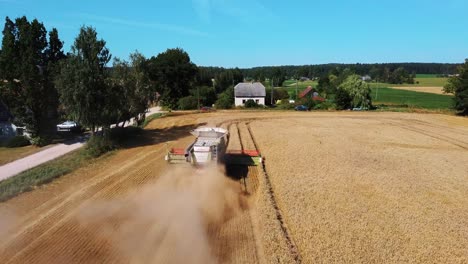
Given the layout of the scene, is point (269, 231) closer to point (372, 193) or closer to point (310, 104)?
point (372, 193)

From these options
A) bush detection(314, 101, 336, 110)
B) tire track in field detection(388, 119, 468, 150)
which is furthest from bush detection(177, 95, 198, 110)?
tire track in field detection(388, 119, 468, 150)

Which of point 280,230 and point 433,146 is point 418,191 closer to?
point 280,230

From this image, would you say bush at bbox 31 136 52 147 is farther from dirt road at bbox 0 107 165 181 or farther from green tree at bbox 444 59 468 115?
green tree at bbox 444 59 468 115

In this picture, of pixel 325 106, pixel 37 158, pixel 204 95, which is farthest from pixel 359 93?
pixel 37 158

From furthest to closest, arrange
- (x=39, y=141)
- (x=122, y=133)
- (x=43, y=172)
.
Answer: (x=122, y=133), (x=39, y=141), (x=43, y=172)

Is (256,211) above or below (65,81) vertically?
below

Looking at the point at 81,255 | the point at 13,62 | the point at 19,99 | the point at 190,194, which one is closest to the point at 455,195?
the point at 190,194
